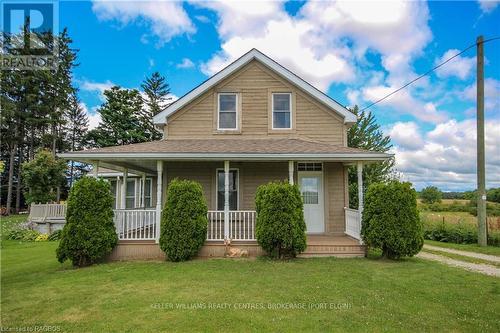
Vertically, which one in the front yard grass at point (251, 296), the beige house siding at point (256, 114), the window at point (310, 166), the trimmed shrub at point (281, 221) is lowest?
the front yard grass at point (251, 296)

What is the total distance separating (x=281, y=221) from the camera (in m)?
7.72

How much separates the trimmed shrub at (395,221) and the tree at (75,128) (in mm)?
37358

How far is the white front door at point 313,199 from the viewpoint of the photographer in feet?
34.1

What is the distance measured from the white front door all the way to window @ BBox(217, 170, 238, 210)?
7.50 feet

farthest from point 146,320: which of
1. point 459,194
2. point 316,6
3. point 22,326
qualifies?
point 459,194

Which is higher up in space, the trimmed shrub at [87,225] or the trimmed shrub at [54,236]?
the trimmed shrub at [87,225]

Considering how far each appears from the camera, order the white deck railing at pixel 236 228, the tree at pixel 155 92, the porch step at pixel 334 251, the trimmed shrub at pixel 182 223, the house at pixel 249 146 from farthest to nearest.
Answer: the tree at pixel 155 92, the house at pixel 249 146, the white deck railing at pixel 236 228, the porch step at pixel 334 251, the trimmed shrub at pixel 182 223

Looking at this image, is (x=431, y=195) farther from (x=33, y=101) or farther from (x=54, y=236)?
(x=33, y=101)

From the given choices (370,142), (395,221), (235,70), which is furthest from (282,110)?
(370,142)

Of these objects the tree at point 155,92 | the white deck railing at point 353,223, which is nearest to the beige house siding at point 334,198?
the white deck railing at point 353,223

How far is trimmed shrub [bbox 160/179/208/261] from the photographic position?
7918 mm

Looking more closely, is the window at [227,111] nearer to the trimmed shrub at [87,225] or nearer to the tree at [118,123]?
the trimmed shrub at [87,225]

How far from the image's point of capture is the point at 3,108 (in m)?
22.8

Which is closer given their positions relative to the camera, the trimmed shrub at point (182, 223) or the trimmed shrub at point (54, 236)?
the trimmed shrub at point (182, 223)
